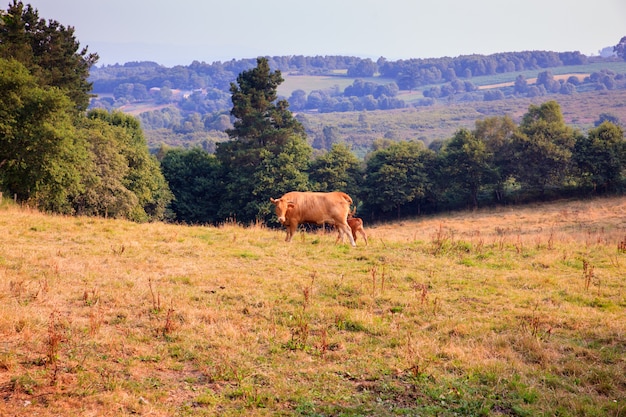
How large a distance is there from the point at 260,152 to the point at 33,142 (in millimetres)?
27286

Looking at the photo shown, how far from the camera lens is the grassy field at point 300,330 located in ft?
21.8

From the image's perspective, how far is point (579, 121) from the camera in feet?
556

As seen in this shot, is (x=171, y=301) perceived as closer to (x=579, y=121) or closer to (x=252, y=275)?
(x=252, y=275)

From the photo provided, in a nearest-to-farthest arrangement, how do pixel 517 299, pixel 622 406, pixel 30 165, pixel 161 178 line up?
pixel 622 406
pixel 517 299
pixel 30 165
pixel 161 178

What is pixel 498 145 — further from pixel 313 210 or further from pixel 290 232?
pixel 290 232

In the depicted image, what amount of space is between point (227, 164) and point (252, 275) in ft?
140

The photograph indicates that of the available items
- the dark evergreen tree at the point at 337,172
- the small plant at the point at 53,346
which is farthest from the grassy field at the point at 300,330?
the dark evergreen tree at the point at 337,172

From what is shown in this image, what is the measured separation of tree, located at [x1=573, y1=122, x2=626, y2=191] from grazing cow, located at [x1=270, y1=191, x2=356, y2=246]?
150 feet

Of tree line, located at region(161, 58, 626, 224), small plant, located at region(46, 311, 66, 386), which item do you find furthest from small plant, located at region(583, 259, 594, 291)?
tree line, located at region(161, 58, 626, 224)

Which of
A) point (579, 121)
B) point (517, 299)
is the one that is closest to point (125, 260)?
point (517, 299)

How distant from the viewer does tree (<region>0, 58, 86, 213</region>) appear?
78.4 ft

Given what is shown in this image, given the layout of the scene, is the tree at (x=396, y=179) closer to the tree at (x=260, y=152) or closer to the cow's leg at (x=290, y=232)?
the tree at (x=260, y=152)

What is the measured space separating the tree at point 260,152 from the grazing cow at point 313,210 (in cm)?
2631

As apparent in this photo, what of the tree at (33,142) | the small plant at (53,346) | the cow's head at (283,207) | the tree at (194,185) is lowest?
the tree at (194,185)
